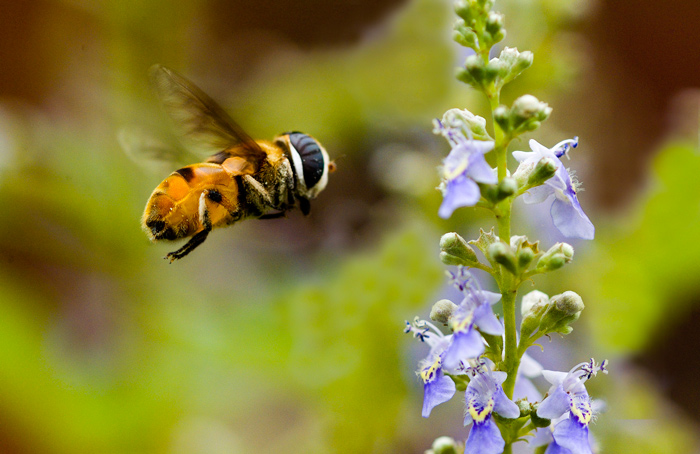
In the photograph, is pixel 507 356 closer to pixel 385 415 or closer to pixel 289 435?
pixel 385 415

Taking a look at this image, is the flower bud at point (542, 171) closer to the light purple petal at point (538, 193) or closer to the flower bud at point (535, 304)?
the light purple petal at point (538, 193)

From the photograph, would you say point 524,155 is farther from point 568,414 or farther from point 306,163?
point 306,163

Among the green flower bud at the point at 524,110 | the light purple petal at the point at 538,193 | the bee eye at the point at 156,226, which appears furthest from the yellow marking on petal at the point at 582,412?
the bee eye at the point at 156,226

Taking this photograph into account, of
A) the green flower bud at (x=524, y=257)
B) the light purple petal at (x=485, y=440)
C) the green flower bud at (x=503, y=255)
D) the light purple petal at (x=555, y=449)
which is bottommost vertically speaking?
the light purple petal at (x=485, y=440)

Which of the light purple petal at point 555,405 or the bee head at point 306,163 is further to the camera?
the bee head at point 306,163

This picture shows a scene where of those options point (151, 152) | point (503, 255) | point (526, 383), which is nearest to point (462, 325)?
point (503, 255)

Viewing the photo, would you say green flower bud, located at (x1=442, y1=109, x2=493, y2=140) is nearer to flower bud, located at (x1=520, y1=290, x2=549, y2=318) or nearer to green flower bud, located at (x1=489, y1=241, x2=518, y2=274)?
green flower bud, located at (x1=489, y1=241, x2=518, y2=274)

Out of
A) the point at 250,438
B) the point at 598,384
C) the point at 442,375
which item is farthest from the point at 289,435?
the point at 442,375
